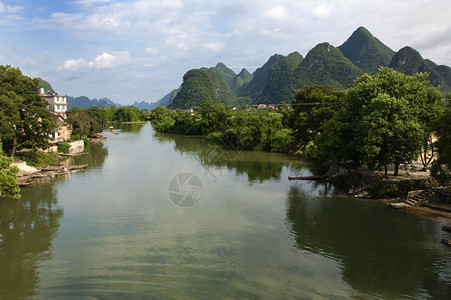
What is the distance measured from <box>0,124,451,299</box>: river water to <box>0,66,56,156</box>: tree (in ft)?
16.8

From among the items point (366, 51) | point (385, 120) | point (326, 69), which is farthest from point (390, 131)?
point (366, 51)

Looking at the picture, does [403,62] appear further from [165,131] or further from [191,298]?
[191,298]

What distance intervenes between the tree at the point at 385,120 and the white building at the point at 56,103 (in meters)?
40.3

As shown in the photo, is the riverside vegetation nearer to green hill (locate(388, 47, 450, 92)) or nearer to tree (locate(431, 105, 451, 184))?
tree (locate(431, 105, 451, 184))

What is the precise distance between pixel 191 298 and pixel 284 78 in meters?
89.4

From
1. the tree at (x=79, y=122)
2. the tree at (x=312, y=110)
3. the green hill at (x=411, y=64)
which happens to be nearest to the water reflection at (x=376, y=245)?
the tree at (x=312, y=110)

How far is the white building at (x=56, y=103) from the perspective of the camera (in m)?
44.8

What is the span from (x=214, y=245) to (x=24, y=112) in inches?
699

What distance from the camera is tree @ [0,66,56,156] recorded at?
19.6 meters

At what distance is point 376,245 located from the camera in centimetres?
1042

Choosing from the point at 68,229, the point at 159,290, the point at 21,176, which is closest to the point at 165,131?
the point at 21,176

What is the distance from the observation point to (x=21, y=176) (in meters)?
18.4

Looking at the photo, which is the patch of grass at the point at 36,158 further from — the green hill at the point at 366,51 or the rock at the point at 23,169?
the green hill at the point at 366,51

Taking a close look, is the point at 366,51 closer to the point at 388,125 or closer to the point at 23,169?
the point at 388,125
